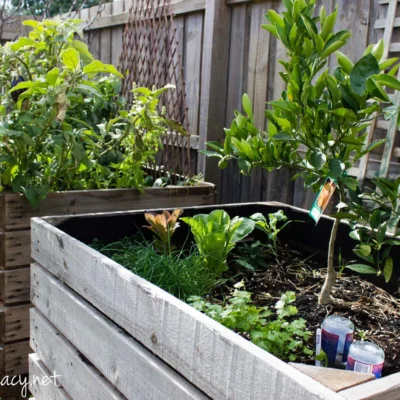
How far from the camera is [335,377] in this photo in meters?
0.97

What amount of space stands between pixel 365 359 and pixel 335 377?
0.59 feet

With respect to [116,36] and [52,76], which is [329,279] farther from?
[116,36]

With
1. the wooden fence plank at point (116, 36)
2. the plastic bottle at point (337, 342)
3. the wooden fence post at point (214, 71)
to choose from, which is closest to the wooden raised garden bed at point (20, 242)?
the wooden fence post at point (214, 71)

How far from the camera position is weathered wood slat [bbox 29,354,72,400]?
5.79ft

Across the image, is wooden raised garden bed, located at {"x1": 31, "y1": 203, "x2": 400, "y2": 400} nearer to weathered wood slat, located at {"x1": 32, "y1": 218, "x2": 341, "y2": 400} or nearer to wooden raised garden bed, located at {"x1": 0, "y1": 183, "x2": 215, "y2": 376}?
weathered wood slat, located at {"x1": 32, "y1": 218, "x2": 341, "y2": 400}

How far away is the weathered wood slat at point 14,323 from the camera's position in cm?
241

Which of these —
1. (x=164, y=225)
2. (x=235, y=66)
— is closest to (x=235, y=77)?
(x=235, y=66)

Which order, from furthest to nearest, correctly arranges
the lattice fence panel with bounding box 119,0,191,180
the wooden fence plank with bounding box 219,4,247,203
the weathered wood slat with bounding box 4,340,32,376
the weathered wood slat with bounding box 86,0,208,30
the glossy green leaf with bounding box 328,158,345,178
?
the weathered wood slat with bounding box 86,0,208,30 < the lattice fence panel with bounding box 119,0,191,180 < the wooden fence plank with bounding box 219,4,247,203 < the weathered wood slat with bounding box 4,340,32,376 < the glossy green leaf with bounding box 328,158,345,178

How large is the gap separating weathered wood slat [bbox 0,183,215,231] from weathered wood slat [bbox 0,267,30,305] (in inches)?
7.9

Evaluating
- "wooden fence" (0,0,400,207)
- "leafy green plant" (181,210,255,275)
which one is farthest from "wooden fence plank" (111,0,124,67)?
"leafy green plant" (181,210,255,275)

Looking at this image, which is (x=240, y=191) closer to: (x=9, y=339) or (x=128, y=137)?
(x=128, y=137)

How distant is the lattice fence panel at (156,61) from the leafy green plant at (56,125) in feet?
1.42

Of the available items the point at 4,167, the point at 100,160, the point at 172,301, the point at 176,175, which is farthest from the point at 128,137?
the point at 172,301

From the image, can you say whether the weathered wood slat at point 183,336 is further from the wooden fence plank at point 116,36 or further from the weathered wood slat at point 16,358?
the wooden fence plank at point 116,36
